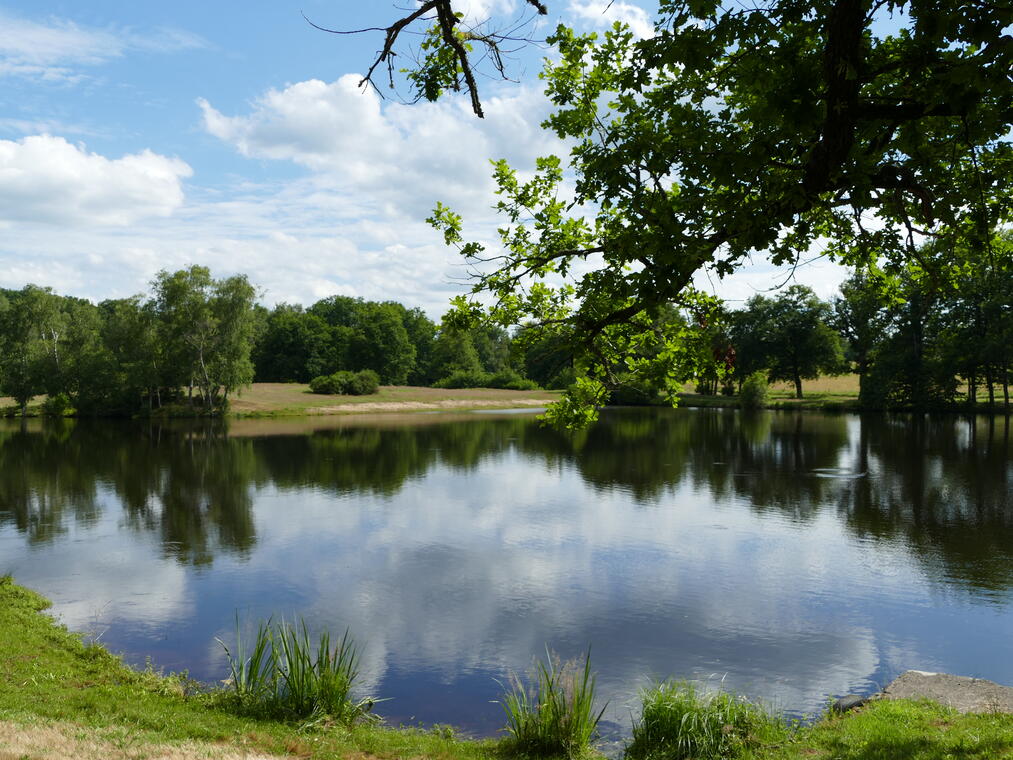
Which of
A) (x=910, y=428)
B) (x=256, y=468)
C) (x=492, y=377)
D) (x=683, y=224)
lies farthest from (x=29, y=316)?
(x=683, y=224)

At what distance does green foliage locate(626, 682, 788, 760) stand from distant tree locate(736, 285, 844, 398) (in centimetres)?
7473

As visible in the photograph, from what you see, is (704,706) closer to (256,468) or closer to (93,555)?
(93,555)

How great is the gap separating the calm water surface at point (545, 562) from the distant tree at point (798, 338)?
42.1 metres

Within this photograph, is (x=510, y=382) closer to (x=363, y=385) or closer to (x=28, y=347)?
(x=363, y=385)

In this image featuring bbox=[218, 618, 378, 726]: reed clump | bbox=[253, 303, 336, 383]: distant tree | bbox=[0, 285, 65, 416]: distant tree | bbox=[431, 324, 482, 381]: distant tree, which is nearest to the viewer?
bbox=[218, 618, 378, 726]: reed clump

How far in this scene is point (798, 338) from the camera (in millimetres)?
80375

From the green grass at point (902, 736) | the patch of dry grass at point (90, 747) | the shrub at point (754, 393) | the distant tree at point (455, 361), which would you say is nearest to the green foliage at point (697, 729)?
the green grass at point (902, 736)

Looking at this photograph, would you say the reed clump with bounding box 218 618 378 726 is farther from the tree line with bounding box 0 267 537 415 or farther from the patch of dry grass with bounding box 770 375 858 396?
the patch of dry grass with bounding box 770 375 858 396

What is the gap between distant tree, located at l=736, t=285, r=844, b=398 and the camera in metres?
79.5

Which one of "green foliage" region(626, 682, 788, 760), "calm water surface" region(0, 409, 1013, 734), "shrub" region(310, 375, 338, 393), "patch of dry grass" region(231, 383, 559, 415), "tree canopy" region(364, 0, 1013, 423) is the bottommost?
"calm water surface" region(0, 409, 1013, 734)

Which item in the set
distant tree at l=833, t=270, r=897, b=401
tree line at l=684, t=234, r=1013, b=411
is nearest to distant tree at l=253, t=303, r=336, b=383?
tree line at l=684, t=234, r=1013, b=411

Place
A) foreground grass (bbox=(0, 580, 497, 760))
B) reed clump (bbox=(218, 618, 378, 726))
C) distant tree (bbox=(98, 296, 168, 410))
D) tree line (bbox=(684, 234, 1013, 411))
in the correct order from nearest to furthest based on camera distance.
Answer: foreground grass (bbox=(0, 580, 497, 760)), reed clump (bbox=(218, 618, 378, 726)), tree line (bbox=(684, 234, 1013, 411)), distant tree (bbox=(98, 296, 168, 410))

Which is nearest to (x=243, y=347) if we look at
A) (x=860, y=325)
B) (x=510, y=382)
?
(x=510, y=382)

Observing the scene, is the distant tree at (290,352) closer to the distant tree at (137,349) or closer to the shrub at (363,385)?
the shrub at (363,385)
